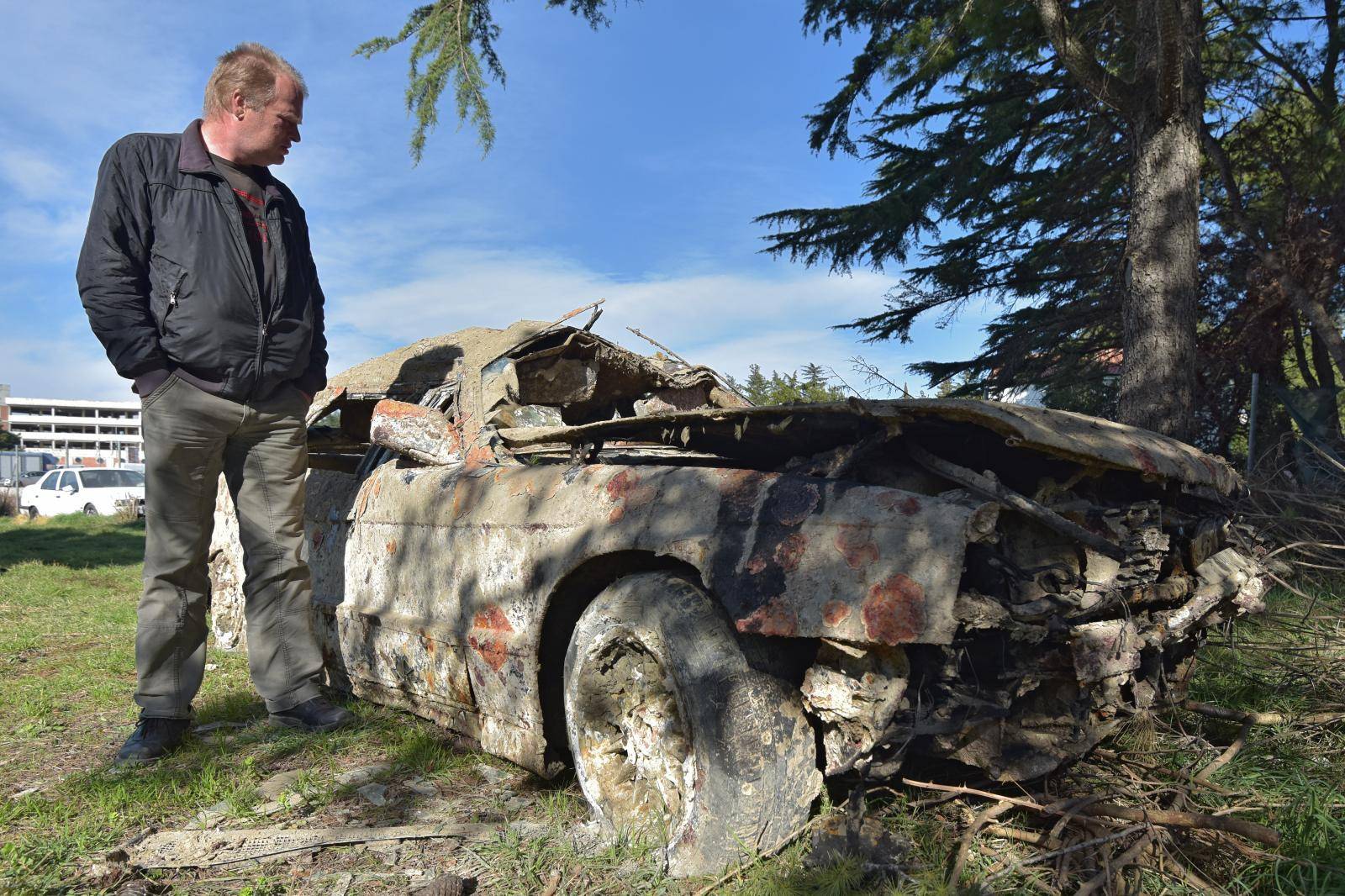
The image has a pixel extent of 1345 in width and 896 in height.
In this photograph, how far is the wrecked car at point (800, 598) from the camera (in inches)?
79.9

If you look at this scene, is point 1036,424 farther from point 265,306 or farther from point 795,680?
point 265,306

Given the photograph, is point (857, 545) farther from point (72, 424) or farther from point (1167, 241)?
point (72, 424)

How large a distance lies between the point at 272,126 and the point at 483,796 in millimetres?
2590

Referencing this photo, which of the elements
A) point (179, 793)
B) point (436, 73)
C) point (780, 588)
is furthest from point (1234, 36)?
point (179, 793)

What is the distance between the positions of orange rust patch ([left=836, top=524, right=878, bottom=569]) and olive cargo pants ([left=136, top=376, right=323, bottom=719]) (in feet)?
7.83

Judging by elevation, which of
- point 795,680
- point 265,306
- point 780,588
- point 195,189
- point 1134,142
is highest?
point 1134,142

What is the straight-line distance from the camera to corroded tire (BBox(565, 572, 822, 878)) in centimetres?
211

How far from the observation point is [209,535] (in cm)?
334

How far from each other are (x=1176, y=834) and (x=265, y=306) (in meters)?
3.43

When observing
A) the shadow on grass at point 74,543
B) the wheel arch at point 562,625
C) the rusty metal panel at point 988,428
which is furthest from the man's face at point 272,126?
the shadow on grass at point 74,543

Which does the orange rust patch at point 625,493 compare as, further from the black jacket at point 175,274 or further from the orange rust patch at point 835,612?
the black jacket at point 175,274

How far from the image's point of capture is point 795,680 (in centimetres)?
219

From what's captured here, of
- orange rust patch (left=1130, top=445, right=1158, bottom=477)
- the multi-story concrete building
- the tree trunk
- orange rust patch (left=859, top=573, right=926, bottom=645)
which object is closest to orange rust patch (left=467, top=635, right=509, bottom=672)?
orange rust patch (left=859, top=573, right=926, bottom=645)

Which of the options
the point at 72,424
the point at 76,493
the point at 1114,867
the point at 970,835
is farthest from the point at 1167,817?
the point at 72,424
